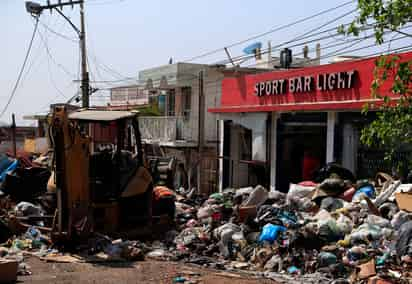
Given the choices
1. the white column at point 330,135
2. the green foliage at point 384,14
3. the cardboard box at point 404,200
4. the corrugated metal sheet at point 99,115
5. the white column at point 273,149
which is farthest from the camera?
the white column at point 273,149

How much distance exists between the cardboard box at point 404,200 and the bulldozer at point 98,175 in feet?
15.7

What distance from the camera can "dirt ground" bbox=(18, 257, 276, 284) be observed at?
817 centimetres

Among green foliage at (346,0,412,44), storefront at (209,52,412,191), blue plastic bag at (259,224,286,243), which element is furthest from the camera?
storefront at (209,52,412,191)

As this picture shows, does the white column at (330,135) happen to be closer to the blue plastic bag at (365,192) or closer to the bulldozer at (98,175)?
the blue plastic bag at (365,192)

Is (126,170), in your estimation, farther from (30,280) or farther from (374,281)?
(374,281)

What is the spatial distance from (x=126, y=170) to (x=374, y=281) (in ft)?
18.1

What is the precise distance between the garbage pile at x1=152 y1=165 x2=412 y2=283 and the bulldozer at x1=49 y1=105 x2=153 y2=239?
1114mm

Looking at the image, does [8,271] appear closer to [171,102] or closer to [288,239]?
[288,239]

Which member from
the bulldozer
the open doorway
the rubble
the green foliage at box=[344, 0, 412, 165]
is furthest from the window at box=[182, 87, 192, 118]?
the green foliage at box=[344, 0, 412, 165]

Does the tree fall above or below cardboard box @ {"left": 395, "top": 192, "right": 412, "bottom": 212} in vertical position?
above

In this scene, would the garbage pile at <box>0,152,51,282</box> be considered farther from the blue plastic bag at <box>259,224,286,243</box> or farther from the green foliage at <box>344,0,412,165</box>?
the green foliage at <box>344,0,412,165</box>

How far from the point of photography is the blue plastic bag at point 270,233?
10.4 m

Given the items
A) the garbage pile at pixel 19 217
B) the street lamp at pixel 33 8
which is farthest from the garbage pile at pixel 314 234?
the street lamp at pixel 33 8

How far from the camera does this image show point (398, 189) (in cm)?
1120
